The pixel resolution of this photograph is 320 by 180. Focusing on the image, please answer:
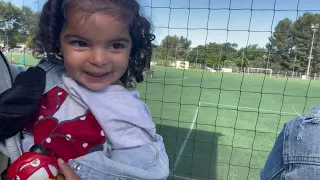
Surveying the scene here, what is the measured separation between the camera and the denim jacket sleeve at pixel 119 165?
Result: 0.79m

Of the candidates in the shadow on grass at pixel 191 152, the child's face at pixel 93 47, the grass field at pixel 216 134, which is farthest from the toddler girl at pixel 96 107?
the shadow on grass at pixel 191 152

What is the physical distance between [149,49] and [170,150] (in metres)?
2.31

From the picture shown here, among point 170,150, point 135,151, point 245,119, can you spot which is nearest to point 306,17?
point 245,119

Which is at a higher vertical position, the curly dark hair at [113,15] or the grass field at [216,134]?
the curly dark hair at [113,15]

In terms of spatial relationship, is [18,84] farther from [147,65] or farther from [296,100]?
[296,100]

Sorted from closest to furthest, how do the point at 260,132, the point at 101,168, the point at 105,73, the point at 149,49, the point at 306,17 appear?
the point at 101,168
the point at 105,73
the point at 149,49
the point at 260,132
the point at 306,17

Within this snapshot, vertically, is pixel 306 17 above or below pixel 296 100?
above

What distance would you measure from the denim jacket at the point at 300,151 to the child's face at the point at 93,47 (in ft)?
1.67

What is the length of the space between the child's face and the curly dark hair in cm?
2

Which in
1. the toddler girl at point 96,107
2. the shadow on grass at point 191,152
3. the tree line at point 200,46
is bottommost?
the shadow on grass at point 191,152

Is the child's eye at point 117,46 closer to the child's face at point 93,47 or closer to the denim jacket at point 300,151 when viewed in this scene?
the child's face at point 93,47

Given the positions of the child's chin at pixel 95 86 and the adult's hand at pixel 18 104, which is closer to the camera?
the adult's hand at pixel 18 104

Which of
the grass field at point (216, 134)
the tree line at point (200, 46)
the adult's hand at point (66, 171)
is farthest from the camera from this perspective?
the grass field at point (216, 134)

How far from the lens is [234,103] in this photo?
A: 706 cm
